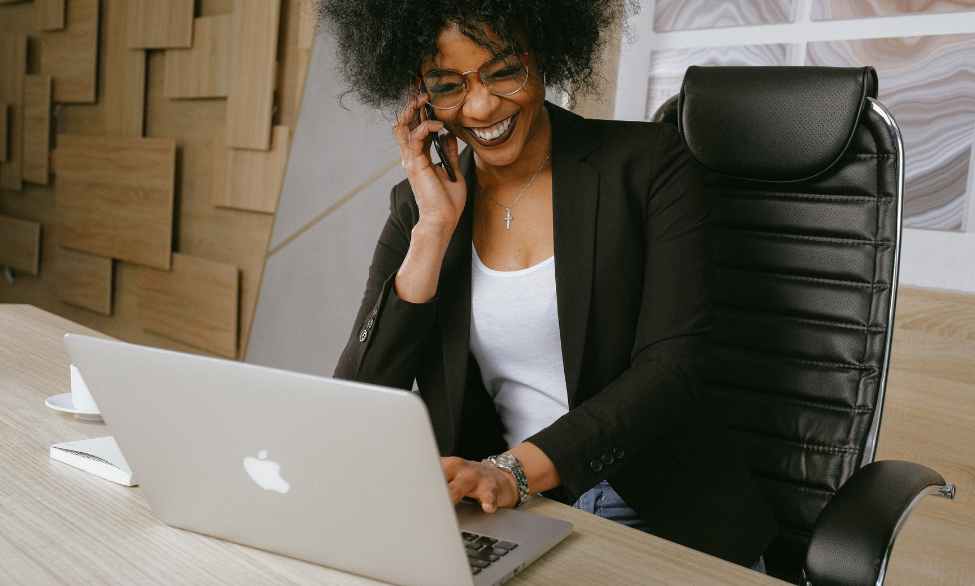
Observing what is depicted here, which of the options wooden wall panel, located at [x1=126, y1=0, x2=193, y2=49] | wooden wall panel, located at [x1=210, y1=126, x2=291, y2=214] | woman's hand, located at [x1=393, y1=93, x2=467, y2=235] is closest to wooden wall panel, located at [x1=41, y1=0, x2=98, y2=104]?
wooden wall panel, located at [x1=126, y1=0, x2=193, y2=49]

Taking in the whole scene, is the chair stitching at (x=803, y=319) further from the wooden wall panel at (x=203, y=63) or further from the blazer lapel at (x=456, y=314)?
the wooden wall panel at (x=203, y=63)

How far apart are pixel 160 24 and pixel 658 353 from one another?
10.1ft

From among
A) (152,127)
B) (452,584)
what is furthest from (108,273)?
(452,584)

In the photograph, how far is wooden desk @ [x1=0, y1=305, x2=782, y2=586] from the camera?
2.54ft

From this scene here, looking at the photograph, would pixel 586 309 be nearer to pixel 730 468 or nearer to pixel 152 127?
pixel 730 468

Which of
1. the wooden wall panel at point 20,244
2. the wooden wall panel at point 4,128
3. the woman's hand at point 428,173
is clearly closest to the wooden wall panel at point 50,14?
the wooden wall panel at point 4,128

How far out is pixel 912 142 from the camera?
1936mm

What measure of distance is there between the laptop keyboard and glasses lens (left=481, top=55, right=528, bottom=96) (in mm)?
697

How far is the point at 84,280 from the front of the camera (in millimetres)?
4289

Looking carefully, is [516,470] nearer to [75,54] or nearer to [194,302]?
[194,302]

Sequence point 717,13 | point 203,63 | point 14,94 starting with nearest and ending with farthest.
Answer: point 717,13
point 203,63
point 14,94

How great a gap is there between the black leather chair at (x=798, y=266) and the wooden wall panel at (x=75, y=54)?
344 cm

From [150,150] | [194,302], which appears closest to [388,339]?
[194,302]

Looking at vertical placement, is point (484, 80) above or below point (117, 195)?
above
